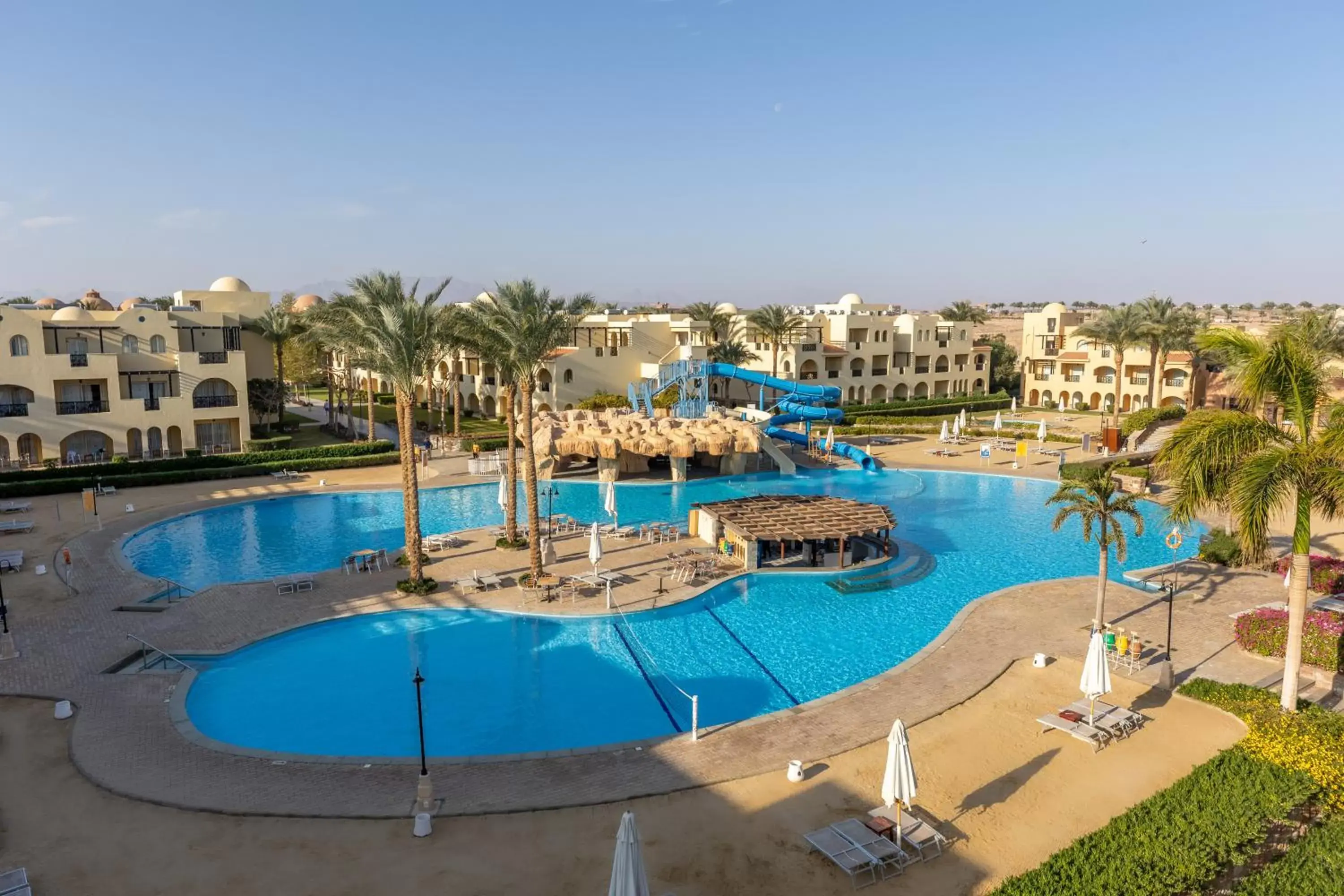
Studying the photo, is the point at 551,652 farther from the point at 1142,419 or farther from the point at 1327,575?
the point at 1142,419

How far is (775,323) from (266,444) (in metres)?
A: 34.0

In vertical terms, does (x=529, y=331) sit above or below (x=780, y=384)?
above

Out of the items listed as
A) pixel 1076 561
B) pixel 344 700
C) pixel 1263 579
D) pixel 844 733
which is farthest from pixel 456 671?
pixel 1263 579

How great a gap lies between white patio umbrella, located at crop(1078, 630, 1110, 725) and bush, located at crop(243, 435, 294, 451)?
132 ft

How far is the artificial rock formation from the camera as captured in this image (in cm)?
3809

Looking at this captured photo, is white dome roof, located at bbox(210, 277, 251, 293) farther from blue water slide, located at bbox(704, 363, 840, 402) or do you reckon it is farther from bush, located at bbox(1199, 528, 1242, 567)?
bush, located at bbox(1199, 528, 1242, 567)

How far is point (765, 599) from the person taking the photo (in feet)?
77.2

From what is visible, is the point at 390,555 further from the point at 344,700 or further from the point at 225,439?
the point at 225,439

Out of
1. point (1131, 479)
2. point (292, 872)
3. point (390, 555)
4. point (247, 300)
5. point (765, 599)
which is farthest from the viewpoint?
point (247, 300)

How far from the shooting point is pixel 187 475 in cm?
3781

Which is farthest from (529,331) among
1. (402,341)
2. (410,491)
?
(410,491)

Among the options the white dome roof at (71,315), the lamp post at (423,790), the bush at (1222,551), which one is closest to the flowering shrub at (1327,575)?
the bush at (1222,551)

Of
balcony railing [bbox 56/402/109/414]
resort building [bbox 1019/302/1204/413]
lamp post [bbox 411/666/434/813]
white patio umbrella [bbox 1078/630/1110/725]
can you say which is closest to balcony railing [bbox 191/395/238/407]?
balcony railing [bbox 56/402/109/414]

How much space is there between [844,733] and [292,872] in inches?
358
